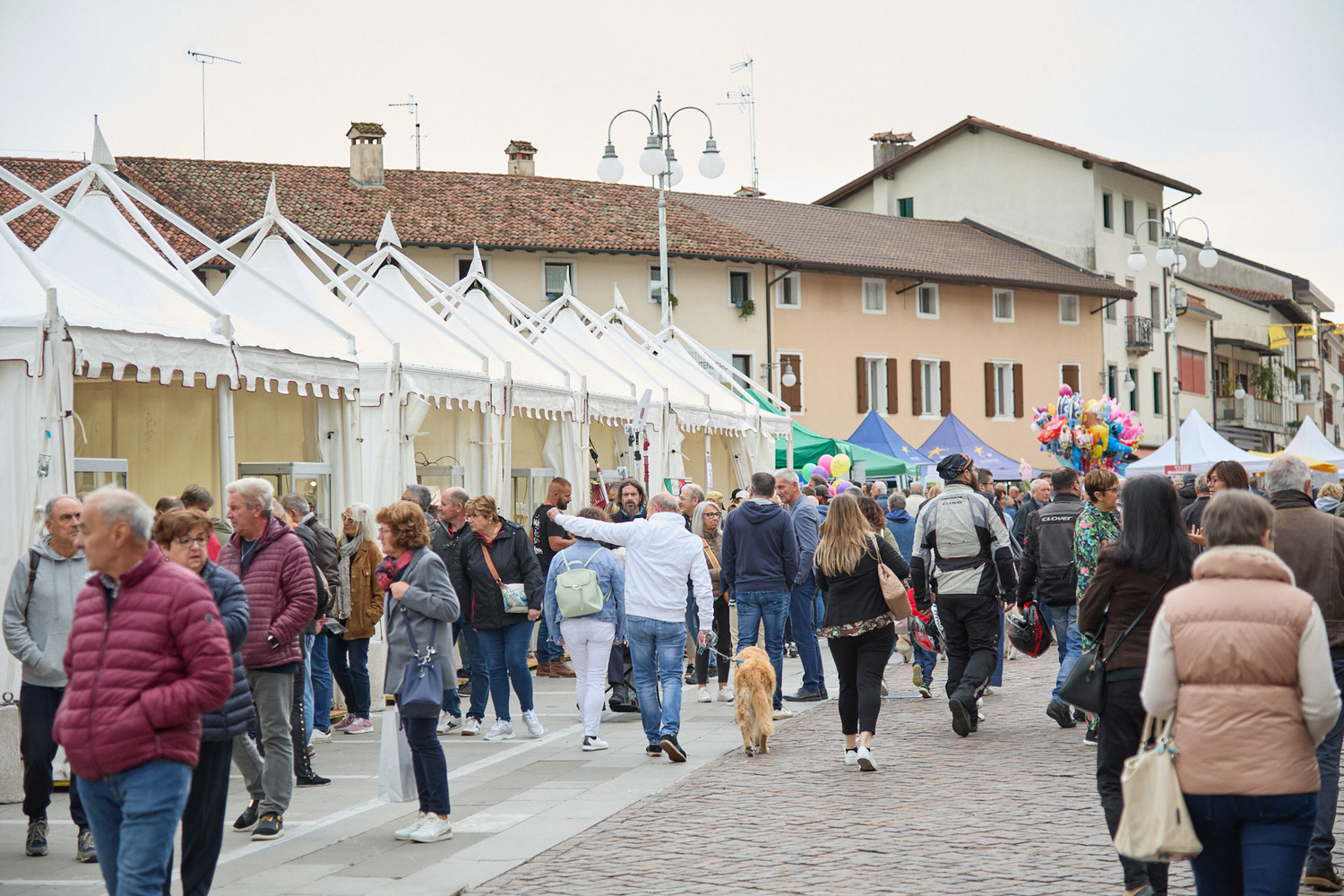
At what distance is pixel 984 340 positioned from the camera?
53.5 meters

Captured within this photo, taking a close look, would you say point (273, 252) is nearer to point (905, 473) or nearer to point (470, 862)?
point (470, 862)

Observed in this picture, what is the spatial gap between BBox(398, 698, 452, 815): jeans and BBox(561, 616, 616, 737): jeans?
300 cm

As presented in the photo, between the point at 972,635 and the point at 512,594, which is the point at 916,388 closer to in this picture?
the point at 972,635

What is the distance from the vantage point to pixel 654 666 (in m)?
10.9

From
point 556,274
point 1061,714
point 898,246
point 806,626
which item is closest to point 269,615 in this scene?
point 1061,714

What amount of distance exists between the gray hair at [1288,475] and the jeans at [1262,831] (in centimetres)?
253

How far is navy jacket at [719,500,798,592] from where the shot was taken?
496 inches

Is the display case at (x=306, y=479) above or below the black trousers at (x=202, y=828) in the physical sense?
above

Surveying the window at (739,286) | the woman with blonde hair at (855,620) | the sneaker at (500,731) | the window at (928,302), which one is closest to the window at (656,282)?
the window at (739,286)

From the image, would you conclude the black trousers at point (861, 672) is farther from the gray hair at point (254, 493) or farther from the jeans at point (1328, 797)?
the gray hair at point (254, 493)

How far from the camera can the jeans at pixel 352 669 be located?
39.8 ft

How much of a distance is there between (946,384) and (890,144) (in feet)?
48.9

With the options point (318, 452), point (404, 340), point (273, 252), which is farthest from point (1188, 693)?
point (273, 252)

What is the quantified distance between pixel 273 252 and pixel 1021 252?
43498 mm
